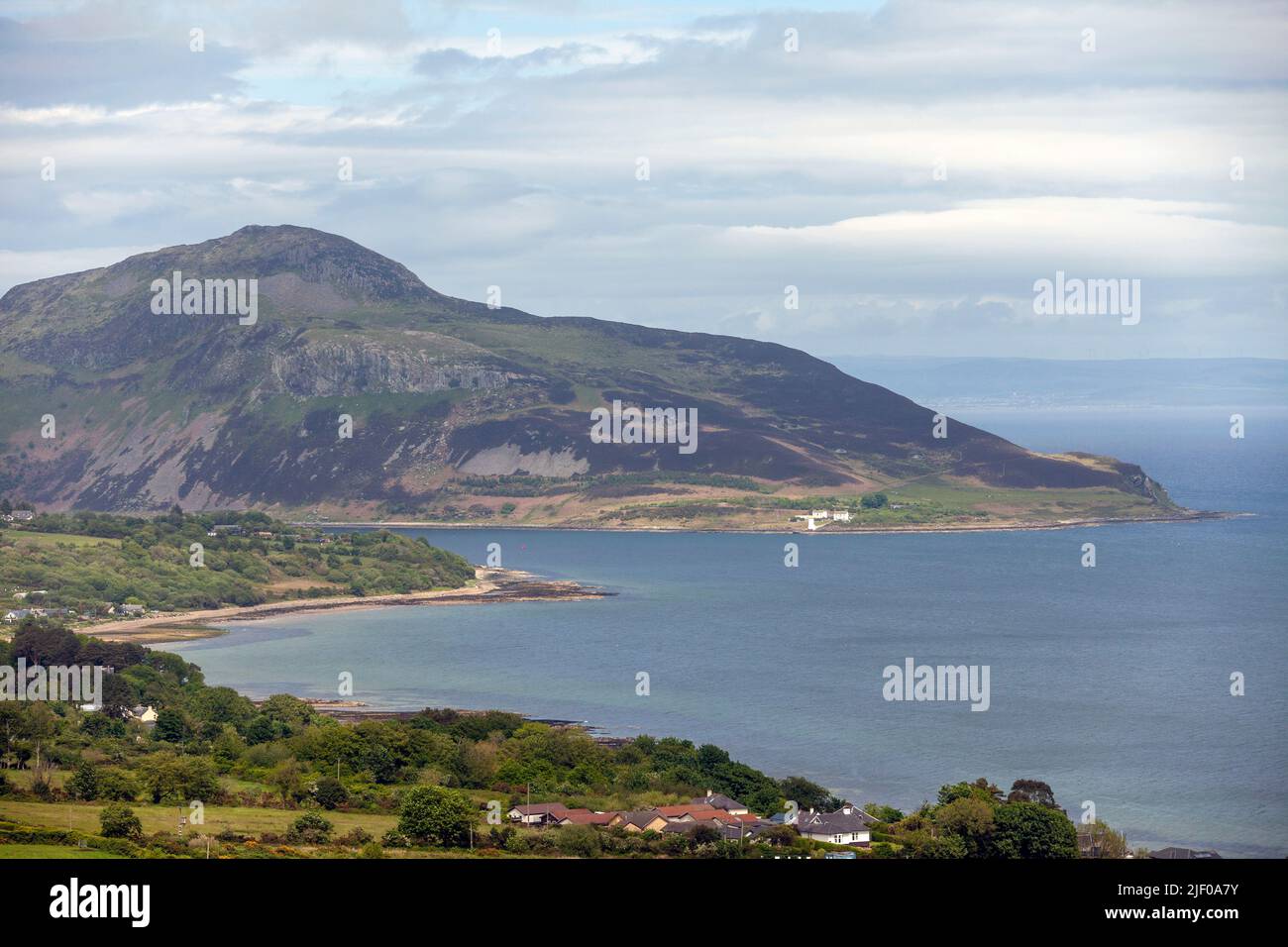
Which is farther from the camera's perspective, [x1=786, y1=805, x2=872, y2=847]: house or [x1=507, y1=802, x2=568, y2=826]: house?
[x1=507, y1=802, x2=568, y2=826]: house

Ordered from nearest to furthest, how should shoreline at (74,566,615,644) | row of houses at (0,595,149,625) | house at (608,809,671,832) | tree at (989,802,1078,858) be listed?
tree at (989,802,1078,858) < house at (608,809,671,832) < row of houses at (0,595,149,625) < shoreline at (74,566,615,644)

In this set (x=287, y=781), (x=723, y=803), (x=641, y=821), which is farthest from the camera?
(x=287, y=781)

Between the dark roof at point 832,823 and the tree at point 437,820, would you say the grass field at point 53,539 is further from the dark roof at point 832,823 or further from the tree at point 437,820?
the dark roof at point 832,823

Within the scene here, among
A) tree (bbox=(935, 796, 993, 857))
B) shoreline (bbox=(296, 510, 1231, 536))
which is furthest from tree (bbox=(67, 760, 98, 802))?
shoreline (bbox=(296, 510, 1231, 536))

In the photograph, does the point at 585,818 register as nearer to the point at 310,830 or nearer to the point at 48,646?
the point at 310,830

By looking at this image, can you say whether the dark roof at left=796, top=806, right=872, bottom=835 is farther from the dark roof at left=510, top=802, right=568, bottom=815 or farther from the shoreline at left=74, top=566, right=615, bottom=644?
the shoreline at left=74, top=566, right=615, bottom=644

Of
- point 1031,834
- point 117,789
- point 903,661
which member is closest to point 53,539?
point 903,661
